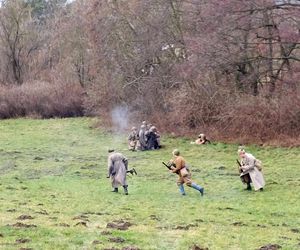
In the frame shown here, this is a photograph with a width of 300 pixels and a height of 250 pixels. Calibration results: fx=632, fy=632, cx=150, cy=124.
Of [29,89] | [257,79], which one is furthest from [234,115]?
[29,89]

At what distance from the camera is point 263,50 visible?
1555 inches

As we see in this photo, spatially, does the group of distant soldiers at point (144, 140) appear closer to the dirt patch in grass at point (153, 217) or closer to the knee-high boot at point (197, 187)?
the knee-high boot at point (197, 187)

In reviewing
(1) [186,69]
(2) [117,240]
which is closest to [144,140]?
(1) [186,69]

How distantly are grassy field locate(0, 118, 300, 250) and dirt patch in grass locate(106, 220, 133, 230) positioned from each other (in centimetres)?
3

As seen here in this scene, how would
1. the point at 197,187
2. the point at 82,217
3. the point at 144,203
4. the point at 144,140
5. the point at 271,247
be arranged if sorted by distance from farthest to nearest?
the point at 144,140
the point at 197,187
the point at 144,203
the point at 82,217
the point at 271,247

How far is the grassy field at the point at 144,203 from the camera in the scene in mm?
13617

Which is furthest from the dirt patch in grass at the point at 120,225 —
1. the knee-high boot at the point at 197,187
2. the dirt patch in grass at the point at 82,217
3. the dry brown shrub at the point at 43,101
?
the dry brown shrub at the point at 43,101

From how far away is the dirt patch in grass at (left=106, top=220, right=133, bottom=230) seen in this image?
49.1ft

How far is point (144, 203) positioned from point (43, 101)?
43.0 metres

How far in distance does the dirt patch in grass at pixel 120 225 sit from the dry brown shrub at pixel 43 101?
4480 centimetres

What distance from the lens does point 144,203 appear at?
19906mm

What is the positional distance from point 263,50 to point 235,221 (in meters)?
24.4

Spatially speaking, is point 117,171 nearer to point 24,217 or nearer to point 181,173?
point 181,173

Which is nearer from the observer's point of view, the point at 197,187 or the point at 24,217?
the point at 24,217
